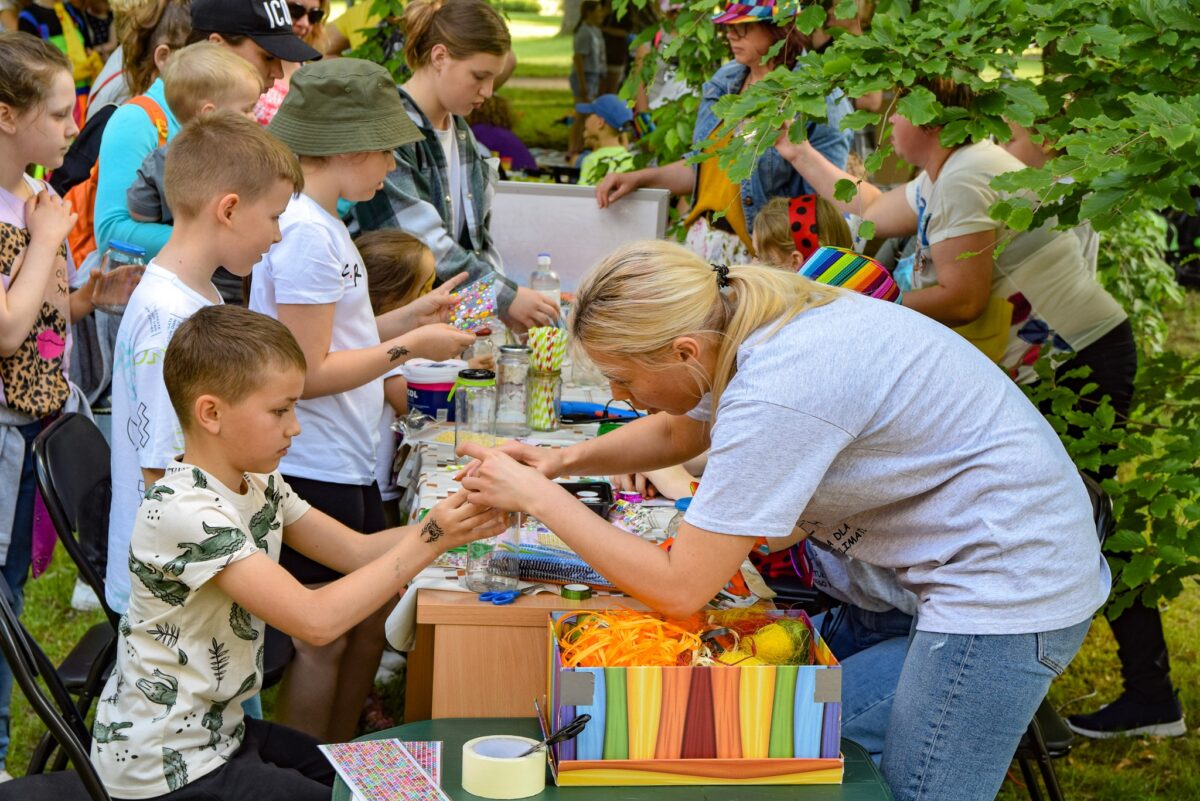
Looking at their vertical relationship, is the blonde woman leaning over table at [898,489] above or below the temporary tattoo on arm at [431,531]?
above

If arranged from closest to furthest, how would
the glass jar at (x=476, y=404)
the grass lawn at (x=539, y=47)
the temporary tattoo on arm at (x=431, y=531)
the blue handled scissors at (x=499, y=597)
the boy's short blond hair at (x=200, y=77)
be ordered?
the temporary tattoo on arm at (x=431, y=531)
the blue handled scissors at (x=499, y=597)
the glass jar at (x=476, y=404)
the boy's short blond hair at (x=200, y=77)
the grass lawn at (x=539, y=47)

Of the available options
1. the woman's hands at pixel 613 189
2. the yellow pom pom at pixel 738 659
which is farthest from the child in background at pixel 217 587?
the woman's hands at pixel 613 189

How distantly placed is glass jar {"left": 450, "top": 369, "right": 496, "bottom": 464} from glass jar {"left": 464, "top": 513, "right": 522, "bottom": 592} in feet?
2.95

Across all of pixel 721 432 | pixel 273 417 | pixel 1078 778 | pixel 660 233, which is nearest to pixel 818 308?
pixel 721 432

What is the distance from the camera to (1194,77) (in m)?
2.53

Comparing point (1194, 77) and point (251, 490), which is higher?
point (1194, 77)

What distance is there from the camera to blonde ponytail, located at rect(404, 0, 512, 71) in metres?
3.72

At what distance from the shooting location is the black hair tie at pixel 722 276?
6.43 ft

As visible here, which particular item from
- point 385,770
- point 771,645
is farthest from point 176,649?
point 771,645

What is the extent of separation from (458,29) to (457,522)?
2.14m

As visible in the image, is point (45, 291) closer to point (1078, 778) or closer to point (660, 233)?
point (660, 233)

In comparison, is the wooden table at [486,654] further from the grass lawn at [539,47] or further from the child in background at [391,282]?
the grass lawn at [539,47]

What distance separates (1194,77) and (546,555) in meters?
1.63

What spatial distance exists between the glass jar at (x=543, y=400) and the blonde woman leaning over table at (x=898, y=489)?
4.44 ft
